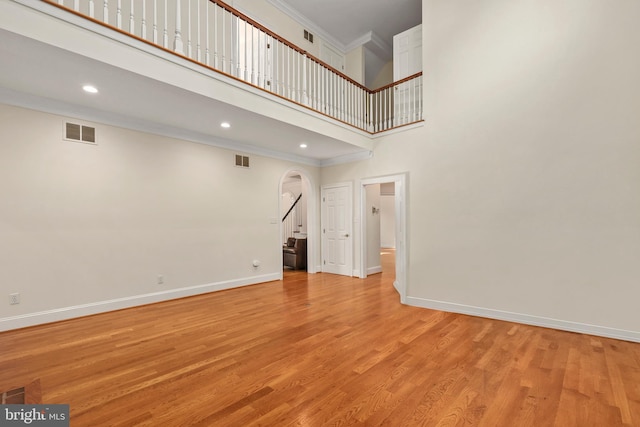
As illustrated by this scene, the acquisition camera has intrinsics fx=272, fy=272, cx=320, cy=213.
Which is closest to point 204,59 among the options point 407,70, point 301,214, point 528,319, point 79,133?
point 79,133

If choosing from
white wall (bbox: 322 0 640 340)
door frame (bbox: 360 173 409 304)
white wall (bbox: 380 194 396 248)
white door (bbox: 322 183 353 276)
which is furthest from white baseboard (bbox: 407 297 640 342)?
white wall (bbox: 380 194 396 248)

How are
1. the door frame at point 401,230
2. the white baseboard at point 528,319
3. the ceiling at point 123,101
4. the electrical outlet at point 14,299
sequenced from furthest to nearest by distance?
1. the door frame at point 401,230
2. the electrical outlet at point 14,299
3. the white baseboard at point 528,319
4. the ceiling at point 123,101

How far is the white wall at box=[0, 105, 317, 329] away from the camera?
345 centimetres

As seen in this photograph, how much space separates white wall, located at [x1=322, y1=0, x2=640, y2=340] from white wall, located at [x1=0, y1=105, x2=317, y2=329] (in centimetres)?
357

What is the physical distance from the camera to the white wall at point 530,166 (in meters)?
3.16

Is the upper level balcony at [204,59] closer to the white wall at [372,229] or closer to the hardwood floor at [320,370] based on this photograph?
the white wall at [372,229]

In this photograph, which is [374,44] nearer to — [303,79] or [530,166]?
[303,79]

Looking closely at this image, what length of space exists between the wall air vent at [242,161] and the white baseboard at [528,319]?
13.5 feet

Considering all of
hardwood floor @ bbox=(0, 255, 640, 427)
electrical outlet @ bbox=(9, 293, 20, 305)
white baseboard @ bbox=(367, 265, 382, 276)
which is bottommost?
white baseboard @ bbox=(367, 265, 382, 276)

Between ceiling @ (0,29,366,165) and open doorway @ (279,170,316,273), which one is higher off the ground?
ceiling @ (0,29,366,165)

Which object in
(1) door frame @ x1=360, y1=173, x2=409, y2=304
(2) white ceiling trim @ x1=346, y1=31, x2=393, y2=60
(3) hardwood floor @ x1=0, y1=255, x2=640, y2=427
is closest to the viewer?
(3) hardwood floor @ x1=0, y1=255, x2=640, y2=427

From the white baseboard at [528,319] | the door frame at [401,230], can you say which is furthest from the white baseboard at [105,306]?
the white baseboard at [528,319]

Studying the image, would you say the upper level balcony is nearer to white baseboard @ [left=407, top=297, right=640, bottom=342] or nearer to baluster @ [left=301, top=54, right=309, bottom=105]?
baluster @ [left=301, top=54, right=309, bottom=105]

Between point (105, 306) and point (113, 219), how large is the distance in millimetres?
1285
